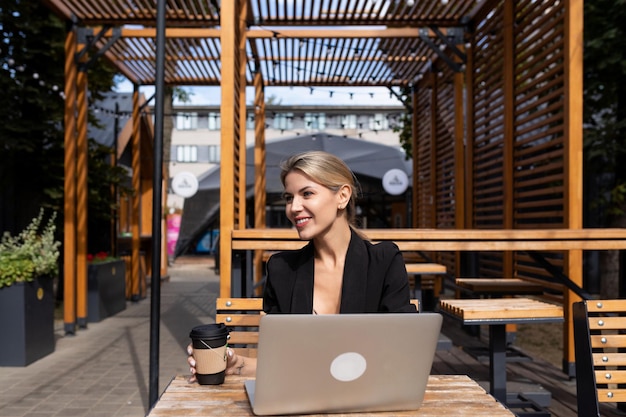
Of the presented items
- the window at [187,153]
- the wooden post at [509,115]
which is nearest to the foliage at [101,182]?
the wooden post at [509,115]

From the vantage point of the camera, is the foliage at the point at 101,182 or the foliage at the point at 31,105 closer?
the foliage at the point at 31,105

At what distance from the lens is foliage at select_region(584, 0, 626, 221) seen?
664 centimetres

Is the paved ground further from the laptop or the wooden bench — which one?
the laptop

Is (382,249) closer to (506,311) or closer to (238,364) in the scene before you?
(238,364)

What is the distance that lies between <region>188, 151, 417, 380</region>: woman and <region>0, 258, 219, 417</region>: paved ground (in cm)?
251

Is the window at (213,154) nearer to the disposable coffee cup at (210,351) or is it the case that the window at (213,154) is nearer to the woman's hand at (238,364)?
the woman's hand at (238,364)

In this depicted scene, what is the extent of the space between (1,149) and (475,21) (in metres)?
6.90

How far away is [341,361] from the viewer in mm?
1250

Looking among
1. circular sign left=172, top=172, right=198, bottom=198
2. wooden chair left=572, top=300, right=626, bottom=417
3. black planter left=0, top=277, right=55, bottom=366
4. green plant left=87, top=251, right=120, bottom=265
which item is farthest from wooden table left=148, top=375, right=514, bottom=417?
circular sign left=172, top=172, right=198, bottom=198

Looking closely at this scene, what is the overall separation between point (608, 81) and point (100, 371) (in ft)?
23.0

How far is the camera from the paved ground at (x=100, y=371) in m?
3.99

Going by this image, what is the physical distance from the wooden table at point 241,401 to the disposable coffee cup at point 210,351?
0.10ft

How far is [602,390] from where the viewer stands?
2.12 metres

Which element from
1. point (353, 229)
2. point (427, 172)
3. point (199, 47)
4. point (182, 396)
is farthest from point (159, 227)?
point (427, 172)
